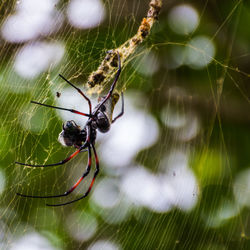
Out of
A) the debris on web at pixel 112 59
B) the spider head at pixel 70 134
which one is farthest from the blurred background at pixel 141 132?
the spider head at pixel 70 134

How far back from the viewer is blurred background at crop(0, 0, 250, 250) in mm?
2439

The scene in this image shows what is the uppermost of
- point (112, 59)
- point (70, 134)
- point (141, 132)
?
point (112, 59)

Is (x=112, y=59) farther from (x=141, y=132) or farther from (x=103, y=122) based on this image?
(x=141, y=132)

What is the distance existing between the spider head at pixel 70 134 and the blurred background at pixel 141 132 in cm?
25

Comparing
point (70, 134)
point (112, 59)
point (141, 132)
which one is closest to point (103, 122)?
point (70, 134)

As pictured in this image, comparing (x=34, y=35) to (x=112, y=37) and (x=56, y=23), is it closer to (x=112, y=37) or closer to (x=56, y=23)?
(x=56, y=23)

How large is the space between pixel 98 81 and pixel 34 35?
1.62 feet

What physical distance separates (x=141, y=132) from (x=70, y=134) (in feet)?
4.73

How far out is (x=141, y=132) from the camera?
3584 mm

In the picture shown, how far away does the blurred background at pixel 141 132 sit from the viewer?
8.00ft

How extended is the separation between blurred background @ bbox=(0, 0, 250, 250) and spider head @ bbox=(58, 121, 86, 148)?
25 centimetres

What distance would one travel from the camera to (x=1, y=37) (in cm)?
212

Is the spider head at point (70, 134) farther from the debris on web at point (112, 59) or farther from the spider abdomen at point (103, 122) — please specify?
the debris on web at point (112, 59)

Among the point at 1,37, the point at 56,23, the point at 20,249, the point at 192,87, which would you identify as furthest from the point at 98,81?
the point at 20,249
